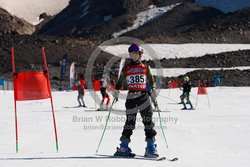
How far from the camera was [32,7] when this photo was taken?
174125 mm

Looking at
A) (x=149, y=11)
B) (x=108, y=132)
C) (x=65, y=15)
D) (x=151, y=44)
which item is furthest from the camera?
(x=65, y=15)

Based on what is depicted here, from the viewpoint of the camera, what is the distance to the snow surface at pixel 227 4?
11525 centimetres

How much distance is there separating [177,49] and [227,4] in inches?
1618

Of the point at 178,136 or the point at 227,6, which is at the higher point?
the point at 227,6

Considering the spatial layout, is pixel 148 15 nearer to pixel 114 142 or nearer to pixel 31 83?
pixel 114 142

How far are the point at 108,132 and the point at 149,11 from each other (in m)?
102

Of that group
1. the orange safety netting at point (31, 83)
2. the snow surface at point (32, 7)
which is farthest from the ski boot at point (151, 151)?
the snow surface at point (32, 7)

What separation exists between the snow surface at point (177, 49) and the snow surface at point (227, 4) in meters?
35.2

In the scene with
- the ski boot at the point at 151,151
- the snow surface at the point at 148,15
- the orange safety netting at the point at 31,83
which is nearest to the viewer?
the ski boot at the point at 151,151

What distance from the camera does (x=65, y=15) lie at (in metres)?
148

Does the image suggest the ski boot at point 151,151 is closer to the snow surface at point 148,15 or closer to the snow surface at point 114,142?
the snow surface at point 114,142

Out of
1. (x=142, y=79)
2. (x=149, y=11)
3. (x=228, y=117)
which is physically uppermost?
(x=149, y=11)

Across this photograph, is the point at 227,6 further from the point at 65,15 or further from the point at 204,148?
the point at 204,148

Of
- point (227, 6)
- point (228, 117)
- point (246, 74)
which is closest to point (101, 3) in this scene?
point (227, 6)
